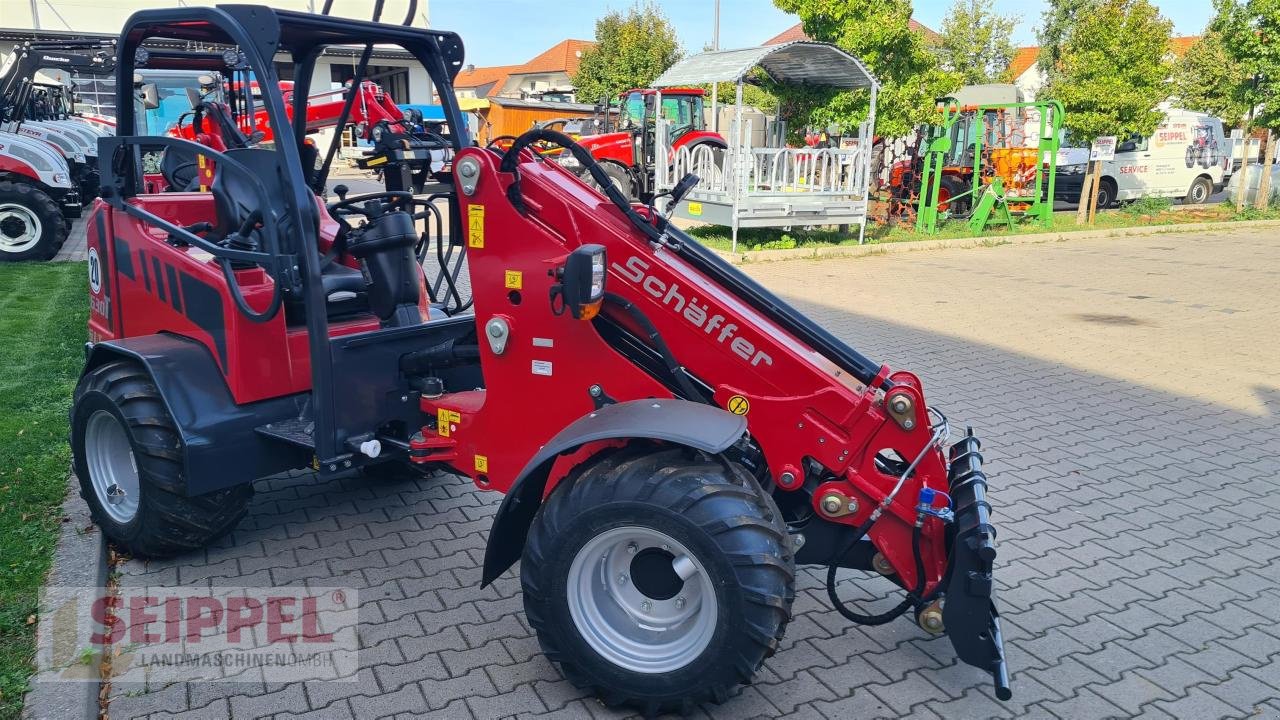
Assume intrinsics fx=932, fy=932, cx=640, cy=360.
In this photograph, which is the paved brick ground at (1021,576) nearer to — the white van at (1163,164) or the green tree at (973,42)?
A: the white van at (1163,164)

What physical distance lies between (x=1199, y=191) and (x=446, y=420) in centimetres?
2543

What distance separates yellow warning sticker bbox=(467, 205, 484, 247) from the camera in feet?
11.6

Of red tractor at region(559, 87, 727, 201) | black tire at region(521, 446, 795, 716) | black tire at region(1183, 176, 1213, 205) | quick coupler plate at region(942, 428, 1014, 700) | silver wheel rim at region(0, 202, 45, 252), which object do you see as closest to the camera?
black tire at region(521, 446, 795, 716)

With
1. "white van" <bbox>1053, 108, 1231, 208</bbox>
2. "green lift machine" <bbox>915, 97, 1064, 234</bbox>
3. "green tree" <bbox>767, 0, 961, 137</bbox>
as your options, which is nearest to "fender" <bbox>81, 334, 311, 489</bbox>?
"green tree" <bbox>767, 0, 961, 137</bbox>

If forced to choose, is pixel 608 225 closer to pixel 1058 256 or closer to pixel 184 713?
pixel 184 713

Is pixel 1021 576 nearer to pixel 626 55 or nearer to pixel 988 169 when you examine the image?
pixel 988 169

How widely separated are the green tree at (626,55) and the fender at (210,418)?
127ft

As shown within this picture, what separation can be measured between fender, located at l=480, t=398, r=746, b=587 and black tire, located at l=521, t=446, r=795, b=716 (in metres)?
0.11

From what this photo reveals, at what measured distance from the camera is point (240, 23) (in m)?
3.61

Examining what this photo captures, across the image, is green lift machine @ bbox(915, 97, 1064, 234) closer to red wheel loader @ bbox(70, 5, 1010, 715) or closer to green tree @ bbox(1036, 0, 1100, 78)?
red wheel loader @ bbox(70, 5, 1010, 715)

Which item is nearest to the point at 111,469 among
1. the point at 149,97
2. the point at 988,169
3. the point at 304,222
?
the point at 304,222

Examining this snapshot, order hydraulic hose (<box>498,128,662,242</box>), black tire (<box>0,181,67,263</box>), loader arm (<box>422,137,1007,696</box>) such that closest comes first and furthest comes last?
loader arm (<box>422,137,1007,696</box>) → hydraulic hose (<box>498,128,662,242</box>) → black tire (<box>0,181,67,263</box>)

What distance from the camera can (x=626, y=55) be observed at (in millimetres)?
41719

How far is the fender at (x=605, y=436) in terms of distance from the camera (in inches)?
119
